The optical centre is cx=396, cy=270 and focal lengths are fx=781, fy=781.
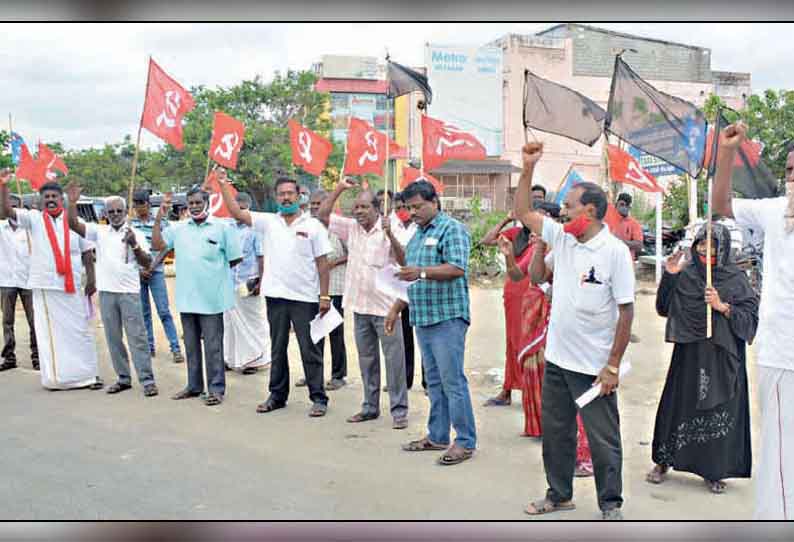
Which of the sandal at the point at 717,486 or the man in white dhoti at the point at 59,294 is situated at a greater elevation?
the man in white dhoti at the point at 59,294

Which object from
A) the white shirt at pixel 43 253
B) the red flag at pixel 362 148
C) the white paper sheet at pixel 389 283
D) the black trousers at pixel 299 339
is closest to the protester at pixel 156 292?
the white shirt at pixel 43 253

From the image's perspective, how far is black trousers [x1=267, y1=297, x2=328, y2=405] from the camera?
6.74m

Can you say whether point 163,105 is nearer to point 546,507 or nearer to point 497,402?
point 497,402

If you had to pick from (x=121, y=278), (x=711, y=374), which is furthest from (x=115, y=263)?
(x=711, y=374)

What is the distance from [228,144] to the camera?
27.0 feet

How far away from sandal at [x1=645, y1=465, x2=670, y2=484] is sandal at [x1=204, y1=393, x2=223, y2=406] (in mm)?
3838

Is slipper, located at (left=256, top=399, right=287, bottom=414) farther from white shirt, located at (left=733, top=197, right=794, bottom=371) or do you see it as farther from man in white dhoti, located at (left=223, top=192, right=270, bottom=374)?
white shirt, located at (left=733, top=197, right=794, bottom=371)

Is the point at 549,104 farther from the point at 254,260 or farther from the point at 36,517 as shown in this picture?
the point at 36,517

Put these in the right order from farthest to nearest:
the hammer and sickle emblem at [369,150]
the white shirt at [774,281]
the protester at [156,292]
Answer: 1. the hammer and sickle emblem at [369,150]
2. the protester at [156,292]
3. the white shirt at [774,281]

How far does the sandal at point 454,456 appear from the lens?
17.5 feet

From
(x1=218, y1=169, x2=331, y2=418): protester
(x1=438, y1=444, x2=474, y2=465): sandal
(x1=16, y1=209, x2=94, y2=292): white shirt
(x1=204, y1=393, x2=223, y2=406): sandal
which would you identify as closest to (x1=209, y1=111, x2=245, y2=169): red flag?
(x1=218, y1=169, x2=331, y2=418): protester

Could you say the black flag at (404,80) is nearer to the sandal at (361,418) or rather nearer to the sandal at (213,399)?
the sandal at (361,418)

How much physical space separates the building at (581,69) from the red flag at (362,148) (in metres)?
29.2

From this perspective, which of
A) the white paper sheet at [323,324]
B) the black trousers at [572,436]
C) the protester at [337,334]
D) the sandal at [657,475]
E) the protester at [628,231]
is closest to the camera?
the black trousers at [572,436]
